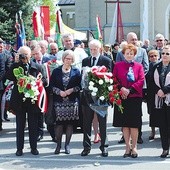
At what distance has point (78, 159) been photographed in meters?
7.80

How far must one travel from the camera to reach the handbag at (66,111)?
8.04 m

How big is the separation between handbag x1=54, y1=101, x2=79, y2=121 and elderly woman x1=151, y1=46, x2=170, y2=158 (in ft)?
4.65

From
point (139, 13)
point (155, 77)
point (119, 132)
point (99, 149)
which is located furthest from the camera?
point (139, 13)

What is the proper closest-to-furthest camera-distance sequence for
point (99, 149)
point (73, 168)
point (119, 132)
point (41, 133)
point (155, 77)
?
point (73, 168), point (155, 77), point (99, 149), point (41, 133), point (119, 132)

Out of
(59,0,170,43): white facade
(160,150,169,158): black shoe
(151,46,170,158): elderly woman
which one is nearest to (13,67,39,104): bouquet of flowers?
(151,46,170,158): elderly woman

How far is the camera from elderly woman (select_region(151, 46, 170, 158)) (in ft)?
25.3

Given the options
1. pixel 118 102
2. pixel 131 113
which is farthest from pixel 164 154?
pixel 118 102

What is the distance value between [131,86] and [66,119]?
132 cm

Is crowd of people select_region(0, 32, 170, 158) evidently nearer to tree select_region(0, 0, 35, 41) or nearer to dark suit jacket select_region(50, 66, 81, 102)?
dark suit jacket select_region(50, 66, 81, 102)

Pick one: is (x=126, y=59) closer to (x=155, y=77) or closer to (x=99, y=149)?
(x=155, y=77)

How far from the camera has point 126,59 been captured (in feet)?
25.3

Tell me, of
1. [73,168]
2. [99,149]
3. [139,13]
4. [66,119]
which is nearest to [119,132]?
[99,149]

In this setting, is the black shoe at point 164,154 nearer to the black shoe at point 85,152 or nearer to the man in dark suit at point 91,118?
the man in dark suit at point 91,118

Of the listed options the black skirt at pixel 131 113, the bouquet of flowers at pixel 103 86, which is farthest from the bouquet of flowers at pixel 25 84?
the black skirt at pixel 131 113
